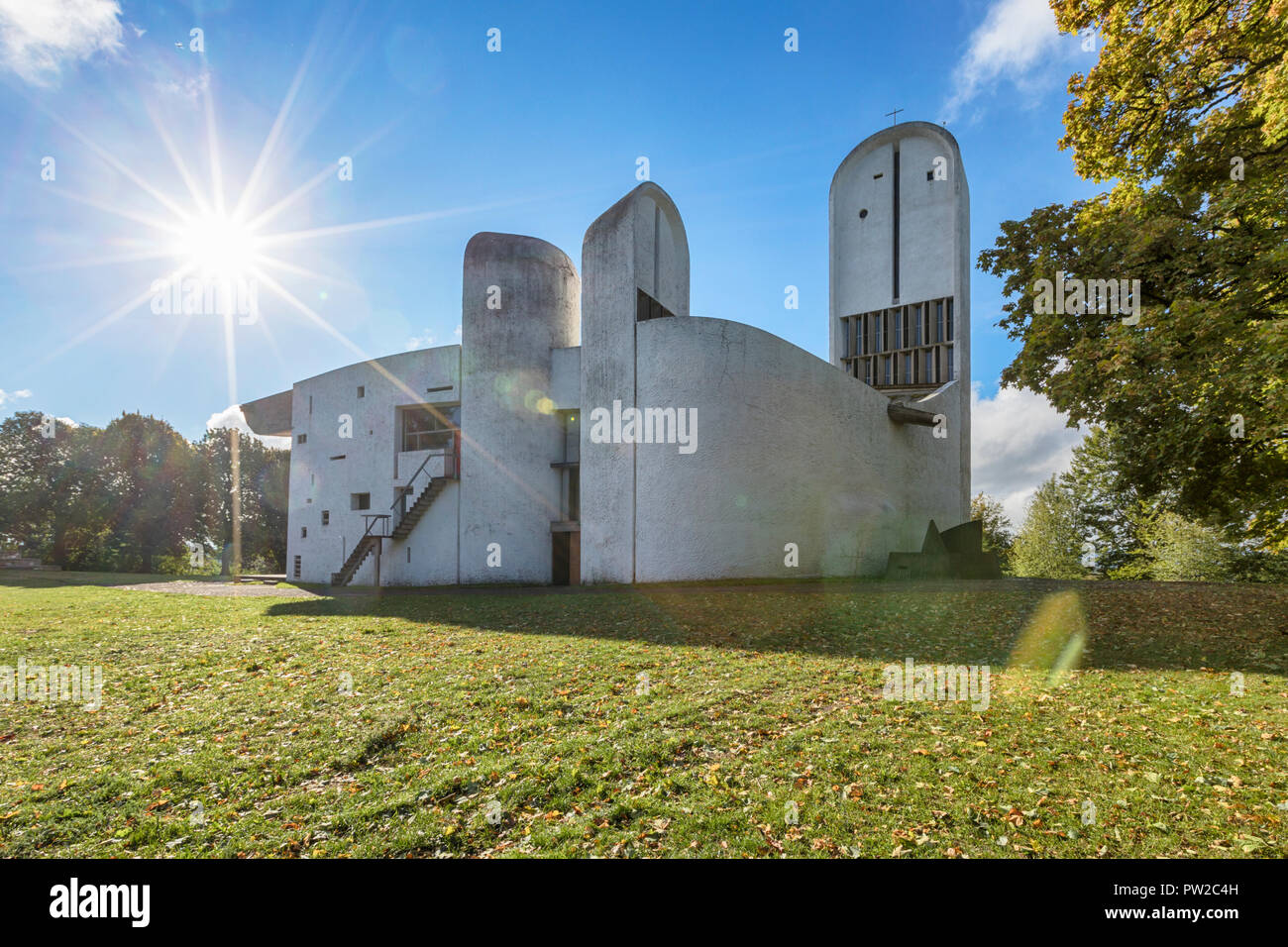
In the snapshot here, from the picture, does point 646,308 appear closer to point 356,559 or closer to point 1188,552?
point 356,559

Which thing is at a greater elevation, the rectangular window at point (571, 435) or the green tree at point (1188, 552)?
the rectangular window at point (571, 435)

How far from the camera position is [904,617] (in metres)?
12.0

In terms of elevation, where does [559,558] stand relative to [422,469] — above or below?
below

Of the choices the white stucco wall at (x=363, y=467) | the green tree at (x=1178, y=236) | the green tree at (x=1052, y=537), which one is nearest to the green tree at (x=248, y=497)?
the white stucco wall at (x=363, y=467)

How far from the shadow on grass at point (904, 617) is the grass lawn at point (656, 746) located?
0.11m

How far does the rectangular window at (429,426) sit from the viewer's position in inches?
1006

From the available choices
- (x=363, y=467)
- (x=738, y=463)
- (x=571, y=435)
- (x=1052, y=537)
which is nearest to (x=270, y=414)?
(x=363, y=467)

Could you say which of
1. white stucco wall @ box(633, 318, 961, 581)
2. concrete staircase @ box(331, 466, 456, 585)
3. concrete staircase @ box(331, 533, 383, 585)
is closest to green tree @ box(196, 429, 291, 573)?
concrete staircase @ box(331, 533, 383, 585)

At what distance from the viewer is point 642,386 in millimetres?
19625

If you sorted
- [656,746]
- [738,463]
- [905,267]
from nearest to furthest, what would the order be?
[656,746] → [738,463] → [905,267]

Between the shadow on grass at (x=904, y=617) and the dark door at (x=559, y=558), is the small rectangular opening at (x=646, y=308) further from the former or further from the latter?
the shadow on grass at (x=904, y=617)

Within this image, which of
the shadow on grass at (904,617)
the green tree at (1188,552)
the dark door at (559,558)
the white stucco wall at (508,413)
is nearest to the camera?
the shadow on grass at (904,617)

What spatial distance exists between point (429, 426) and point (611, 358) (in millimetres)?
9957
